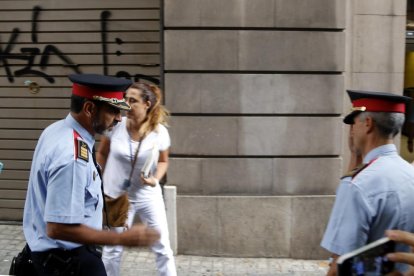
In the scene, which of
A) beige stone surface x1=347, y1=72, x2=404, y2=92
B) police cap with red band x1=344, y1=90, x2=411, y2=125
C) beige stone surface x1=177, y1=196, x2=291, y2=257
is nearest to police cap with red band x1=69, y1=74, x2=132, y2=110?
police cap with red band x1=344, y1=90, x2=411, y2=125

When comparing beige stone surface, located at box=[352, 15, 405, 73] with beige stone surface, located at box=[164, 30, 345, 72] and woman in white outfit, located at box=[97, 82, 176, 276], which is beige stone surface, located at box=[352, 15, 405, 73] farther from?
woman in white outfit, located at box=[97, 82, 176, 276]

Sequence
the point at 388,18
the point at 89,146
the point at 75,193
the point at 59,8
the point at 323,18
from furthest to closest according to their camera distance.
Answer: the point at 59,8 < the point at 388,18 < the point at 323,18 < the point at 89,146 < the point at 75,193

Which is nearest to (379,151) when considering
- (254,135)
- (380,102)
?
(380,102)

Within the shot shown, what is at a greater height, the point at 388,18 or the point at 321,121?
the point at 388,18

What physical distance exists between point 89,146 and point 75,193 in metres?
0.32

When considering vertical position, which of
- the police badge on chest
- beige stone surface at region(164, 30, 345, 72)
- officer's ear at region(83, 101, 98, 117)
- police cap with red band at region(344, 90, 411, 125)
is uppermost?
beige stone surface at region(164, 30, 345, 72)

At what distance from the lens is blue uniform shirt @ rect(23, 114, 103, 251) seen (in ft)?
8.33

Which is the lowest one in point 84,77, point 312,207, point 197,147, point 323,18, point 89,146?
point 312,207

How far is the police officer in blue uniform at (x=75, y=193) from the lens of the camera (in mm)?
2549

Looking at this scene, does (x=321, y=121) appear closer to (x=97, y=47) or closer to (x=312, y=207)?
(x=312, y=207)

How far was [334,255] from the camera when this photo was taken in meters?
2.35

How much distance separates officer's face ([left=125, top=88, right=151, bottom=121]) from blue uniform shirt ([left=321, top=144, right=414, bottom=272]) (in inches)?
106

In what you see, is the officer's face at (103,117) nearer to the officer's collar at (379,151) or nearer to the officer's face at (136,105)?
the officer's collar at (379,151)

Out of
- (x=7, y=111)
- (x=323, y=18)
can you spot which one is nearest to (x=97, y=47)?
(x=7, y=111)
